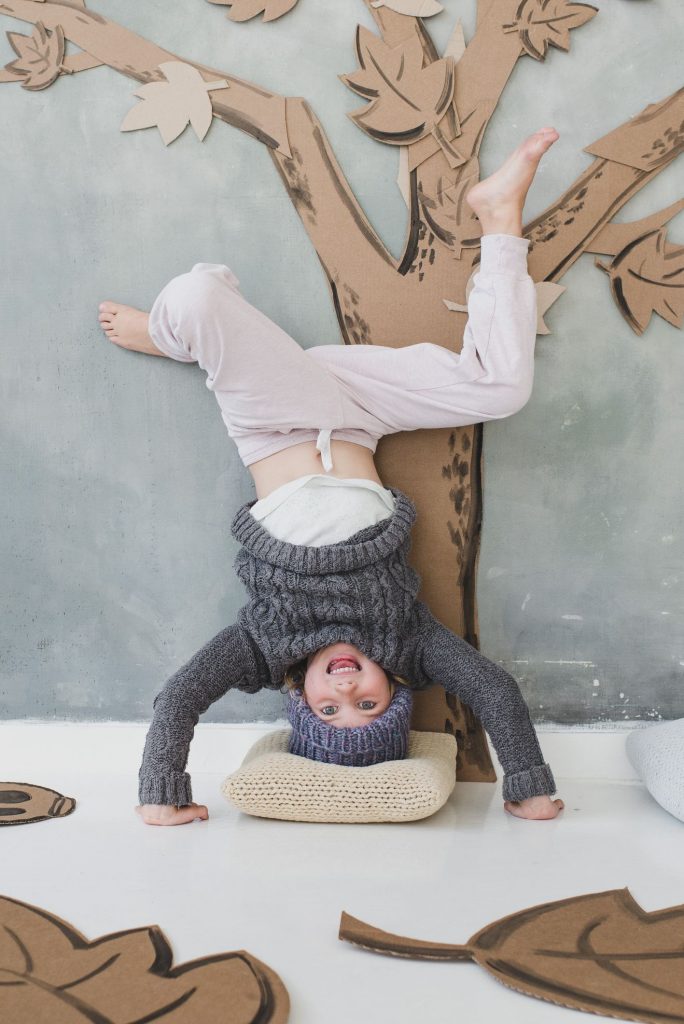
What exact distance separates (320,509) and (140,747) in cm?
61

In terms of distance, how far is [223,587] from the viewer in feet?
5.84

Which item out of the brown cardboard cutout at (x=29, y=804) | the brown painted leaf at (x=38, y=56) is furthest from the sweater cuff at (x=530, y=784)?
the brown painted leaf at (x=38, y=56)

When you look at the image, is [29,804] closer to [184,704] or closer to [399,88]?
[184,704]

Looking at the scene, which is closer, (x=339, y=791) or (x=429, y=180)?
(x=339, y=791)

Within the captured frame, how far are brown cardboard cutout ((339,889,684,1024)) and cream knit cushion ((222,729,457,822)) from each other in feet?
1.06

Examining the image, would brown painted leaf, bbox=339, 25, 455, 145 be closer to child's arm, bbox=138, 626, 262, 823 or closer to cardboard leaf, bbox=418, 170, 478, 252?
cardboard leaf, bbox=418, 170, 478, 252

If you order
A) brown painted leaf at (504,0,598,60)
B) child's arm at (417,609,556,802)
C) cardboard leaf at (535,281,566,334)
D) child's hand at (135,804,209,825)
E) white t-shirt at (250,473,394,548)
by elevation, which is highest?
brown painted leaf at (504,0,598,60)

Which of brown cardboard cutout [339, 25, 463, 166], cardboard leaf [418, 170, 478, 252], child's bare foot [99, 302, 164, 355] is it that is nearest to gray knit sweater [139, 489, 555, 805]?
child's bare foot [99, 302, 164, 355]

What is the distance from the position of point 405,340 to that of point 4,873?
110 cm

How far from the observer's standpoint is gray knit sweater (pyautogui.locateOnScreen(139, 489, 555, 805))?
4.99 ft

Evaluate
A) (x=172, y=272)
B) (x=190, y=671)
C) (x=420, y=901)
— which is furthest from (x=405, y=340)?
(x=420, y=901)

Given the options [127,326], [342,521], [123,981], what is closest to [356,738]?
[342,521]

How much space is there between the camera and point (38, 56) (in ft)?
5.68

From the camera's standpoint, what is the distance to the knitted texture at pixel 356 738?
153 centimetres
